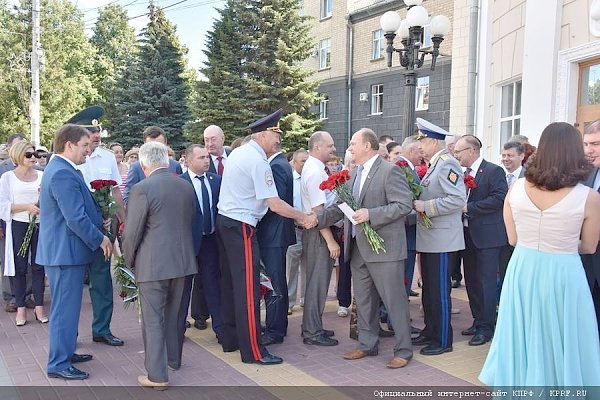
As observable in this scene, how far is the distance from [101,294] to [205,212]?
1.38 meters

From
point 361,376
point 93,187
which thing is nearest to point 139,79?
point 93,187

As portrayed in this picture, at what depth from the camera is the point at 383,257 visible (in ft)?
16.1

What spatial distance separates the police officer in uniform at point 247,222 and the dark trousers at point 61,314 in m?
1.35

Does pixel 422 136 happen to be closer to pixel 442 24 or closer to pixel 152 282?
pixel 152 282

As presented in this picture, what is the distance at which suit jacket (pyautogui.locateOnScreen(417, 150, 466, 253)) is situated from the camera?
5.11 m

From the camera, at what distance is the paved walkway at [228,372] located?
4.41m

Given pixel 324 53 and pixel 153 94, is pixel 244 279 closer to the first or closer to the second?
pixel 153 94

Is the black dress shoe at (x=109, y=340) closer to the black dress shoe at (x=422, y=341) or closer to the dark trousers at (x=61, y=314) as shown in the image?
the dark trousers at (x=61, y=314)

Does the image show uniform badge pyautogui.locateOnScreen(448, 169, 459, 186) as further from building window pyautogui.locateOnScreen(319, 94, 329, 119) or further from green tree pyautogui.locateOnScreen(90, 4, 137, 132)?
green tree pyautogui.locateOnScreen(90, 4, 137, 132)

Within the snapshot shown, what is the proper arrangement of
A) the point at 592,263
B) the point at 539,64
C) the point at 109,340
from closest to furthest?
the point at 592,263
the point at 109,340
the point at 539,64

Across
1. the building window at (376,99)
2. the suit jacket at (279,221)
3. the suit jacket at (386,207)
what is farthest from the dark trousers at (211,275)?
the building window at (376,99)

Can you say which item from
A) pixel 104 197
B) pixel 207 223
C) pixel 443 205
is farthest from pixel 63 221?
pixel 443 205

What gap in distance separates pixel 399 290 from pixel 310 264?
44.4 inches

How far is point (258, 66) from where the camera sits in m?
23.3
